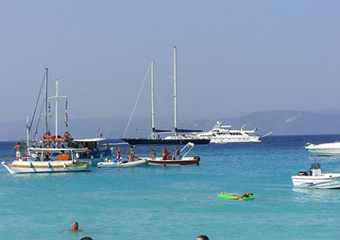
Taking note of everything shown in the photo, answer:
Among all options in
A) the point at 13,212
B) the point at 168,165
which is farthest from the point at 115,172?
the point at 13,212

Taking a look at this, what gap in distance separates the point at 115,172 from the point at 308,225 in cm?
3246

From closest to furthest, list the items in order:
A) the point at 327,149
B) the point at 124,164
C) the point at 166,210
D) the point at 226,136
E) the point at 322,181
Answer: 1. the point at 166,210
2. the point at 322,181
3. the point at 124,164
4. the point at 327,149
5. the point at 226,136

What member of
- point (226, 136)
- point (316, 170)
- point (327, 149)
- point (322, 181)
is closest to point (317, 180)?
point (322, 181)

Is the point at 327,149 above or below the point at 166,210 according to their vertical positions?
above

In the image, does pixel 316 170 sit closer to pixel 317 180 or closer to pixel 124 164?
pixel 317 180

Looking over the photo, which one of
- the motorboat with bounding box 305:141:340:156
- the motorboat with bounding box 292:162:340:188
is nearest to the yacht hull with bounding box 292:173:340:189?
the motorboat with bounding box 292:162:340:188

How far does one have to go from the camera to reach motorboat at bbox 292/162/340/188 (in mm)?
33812

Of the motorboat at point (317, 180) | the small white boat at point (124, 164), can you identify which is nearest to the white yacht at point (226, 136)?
the small white boat at point (124, 164)

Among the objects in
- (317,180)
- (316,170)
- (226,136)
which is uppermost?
(226,136)

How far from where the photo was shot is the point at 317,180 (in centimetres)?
3409

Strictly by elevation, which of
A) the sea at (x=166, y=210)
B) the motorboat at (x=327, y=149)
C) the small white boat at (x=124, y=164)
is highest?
the motorboat at (x=327, y=149)

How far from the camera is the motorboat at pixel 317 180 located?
33.8 m

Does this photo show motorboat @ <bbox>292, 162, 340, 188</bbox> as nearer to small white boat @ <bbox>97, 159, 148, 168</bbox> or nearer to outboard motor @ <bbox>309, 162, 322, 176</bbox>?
outboard motor @ <bbox>309, 162, 322, 176</bbox>

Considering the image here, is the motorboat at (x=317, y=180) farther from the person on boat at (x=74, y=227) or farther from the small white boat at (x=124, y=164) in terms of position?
the small white boat at (x=124, y=164)
